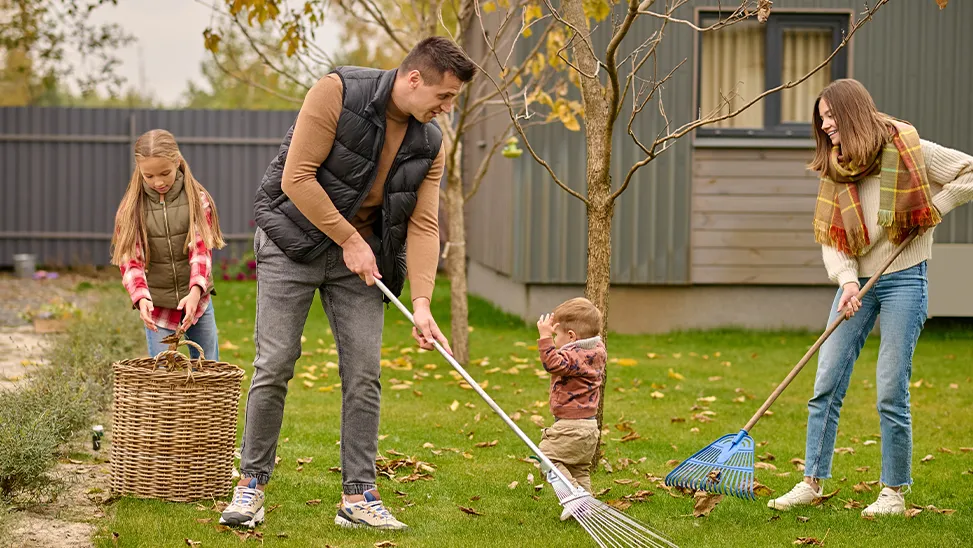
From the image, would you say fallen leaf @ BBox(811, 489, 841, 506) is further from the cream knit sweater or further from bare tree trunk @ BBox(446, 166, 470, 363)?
bare tree trunk @ BBox(446, 166, 470, 363)

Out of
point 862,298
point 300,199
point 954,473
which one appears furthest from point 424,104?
point 954,473

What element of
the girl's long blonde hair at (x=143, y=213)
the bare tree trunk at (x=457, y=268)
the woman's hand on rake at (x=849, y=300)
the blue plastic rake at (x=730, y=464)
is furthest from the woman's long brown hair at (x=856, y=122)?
the bare tree trunk at (x=457, y=268)

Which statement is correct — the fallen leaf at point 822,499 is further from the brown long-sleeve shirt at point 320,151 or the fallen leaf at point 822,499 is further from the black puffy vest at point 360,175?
the brown long-sleeve shirt at point 320,151

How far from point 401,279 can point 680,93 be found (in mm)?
6657

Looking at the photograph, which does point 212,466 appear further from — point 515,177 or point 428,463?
point 515,177

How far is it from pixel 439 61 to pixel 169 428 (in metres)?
1.90

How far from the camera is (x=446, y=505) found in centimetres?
471

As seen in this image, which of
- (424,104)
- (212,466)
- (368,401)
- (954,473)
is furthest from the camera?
(954,473)

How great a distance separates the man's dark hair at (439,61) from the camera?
12.6ft

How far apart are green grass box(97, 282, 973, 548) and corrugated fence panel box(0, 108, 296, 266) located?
6722 millimetres

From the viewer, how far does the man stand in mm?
3963

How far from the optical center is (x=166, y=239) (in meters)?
5.00

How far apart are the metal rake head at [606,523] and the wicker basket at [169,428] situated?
144 centimetres

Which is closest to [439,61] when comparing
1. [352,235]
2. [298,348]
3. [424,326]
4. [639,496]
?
[352,235]
